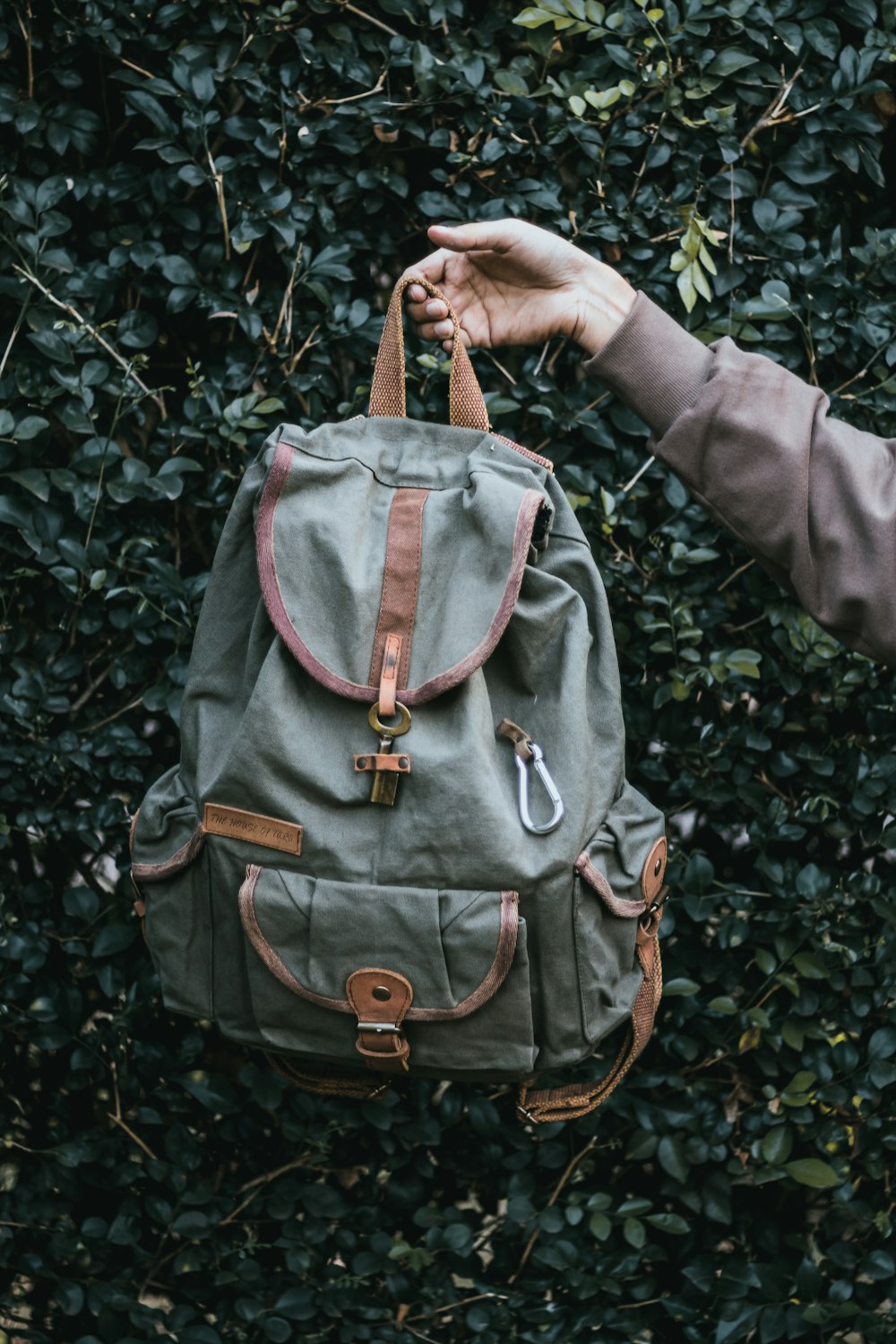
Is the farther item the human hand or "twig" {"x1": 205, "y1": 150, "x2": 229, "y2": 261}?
"twig" {"x1": 205, "y1": 150, "x2": 229, "y2": 261}

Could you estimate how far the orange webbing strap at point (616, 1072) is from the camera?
152 cm

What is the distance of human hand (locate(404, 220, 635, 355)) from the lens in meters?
1.48

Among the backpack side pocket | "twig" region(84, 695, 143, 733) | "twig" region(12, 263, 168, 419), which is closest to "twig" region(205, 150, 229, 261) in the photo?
"twig" region(12, 263, 168, 419)

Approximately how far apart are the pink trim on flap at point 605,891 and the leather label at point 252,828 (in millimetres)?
307

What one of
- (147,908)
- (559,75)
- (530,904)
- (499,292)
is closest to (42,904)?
(147,908)

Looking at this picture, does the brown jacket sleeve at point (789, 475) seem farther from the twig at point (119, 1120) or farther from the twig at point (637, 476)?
the twig at point (119, 1120)

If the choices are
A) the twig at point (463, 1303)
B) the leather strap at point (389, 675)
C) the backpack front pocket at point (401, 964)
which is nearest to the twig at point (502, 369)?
the leather strap at point (389, 675)

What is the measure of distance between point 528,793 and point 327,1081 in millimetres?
469

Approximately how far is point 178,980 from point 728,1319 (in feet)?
3.67

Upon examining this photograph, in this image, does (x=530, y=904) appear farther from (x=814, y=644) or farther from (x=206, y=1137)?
(x=206, y=1137)

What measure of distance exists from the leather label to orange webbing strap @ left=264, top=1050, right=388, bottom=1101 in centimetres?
33

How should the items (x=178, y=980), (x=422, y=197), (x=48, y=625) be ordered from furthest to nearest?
(x=48, y=625) → (x=422, y=197) → (x=178, y=980)

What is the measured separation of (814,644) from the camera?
72.7 inches

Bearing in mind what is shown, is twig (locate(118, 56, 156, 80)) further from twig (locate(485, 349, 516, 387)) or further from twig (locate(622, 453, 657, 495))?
twig (locate(622, 453, 657, 495))
